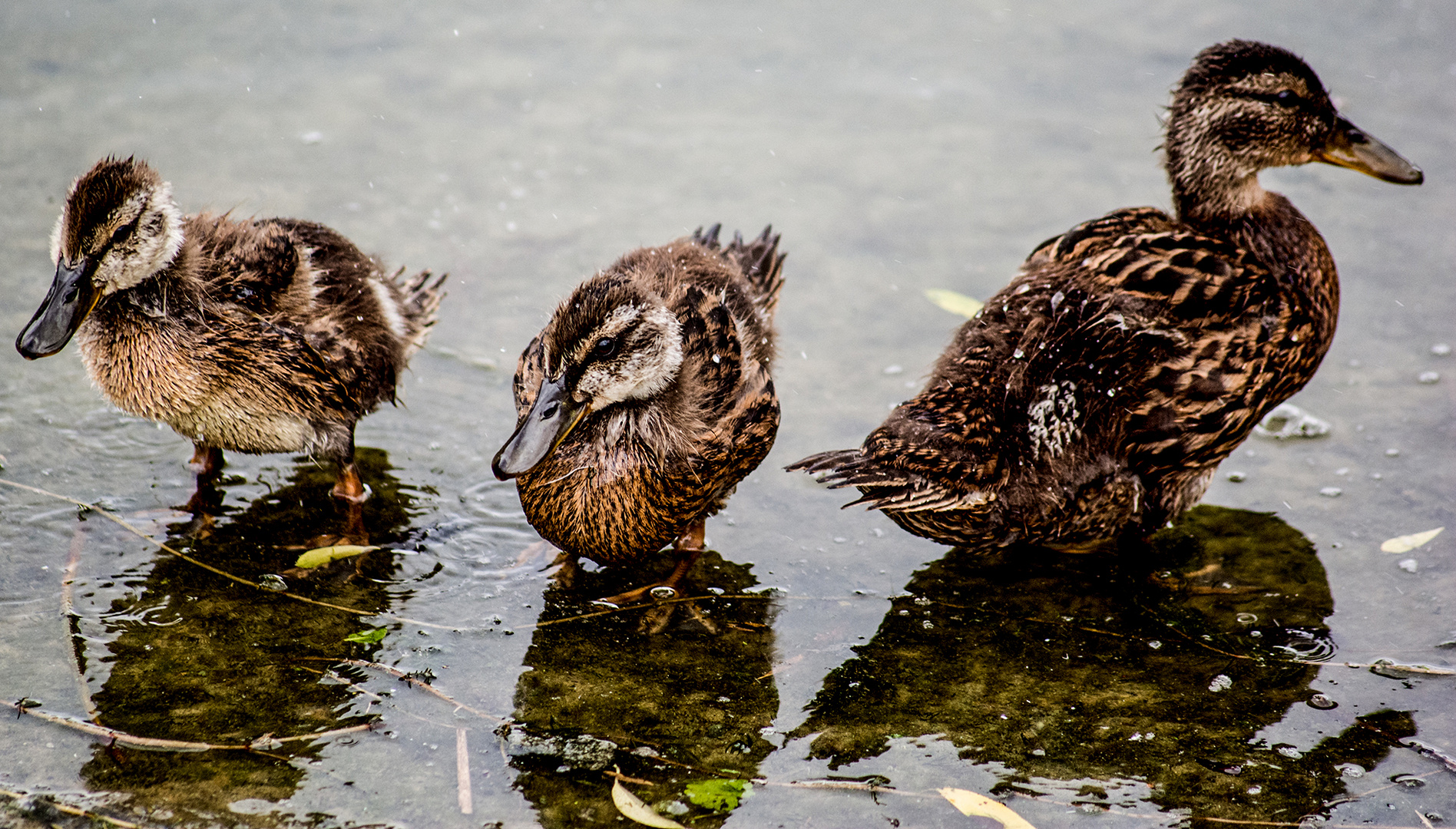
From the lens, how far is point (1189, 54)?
27.1 feet

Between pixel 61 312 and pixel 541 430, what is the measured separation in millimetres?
1737

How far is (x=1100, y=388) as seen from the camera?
4.42m

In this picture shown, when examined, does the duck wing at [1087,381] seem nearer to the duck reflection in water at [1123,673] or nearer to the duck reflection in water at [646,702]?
the duck reflection in water at [1123,673]

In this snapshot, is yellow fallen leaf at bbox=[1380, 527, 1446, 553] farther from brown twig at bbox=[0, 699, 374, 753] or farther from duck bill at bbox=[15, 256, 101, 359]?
duck bill at bbox=[15, 256, 101, 359]

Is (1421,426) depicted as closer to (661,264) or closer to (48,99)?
(661,264)

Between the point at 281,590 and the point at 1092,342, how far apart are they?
9.58 feet

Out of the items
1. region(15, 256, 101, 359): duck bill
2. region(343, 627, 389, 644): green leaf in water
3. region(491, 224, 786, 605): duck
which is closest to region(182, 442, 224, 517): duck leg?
region(15, 256, 101, 359): duck bill

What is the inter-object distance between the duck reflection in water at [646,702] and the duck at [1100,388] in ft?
2.05

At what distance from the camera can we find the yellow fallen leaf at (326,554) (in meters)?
4.48

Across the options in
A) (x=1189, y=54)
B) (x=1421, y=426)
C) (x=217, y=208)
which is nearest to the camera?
(x=1421, y=426)

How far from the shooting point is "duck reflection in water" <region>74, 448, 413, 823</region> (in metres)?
3.45

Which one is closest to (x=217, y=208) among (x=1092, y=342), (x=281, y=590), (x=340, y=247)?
(x=340, y=247)

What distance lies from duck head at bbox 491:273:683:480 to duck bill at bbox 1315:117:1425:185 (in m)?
3.05

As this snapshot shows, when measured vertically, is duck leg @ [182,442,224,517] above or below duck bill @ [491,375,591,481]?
below
